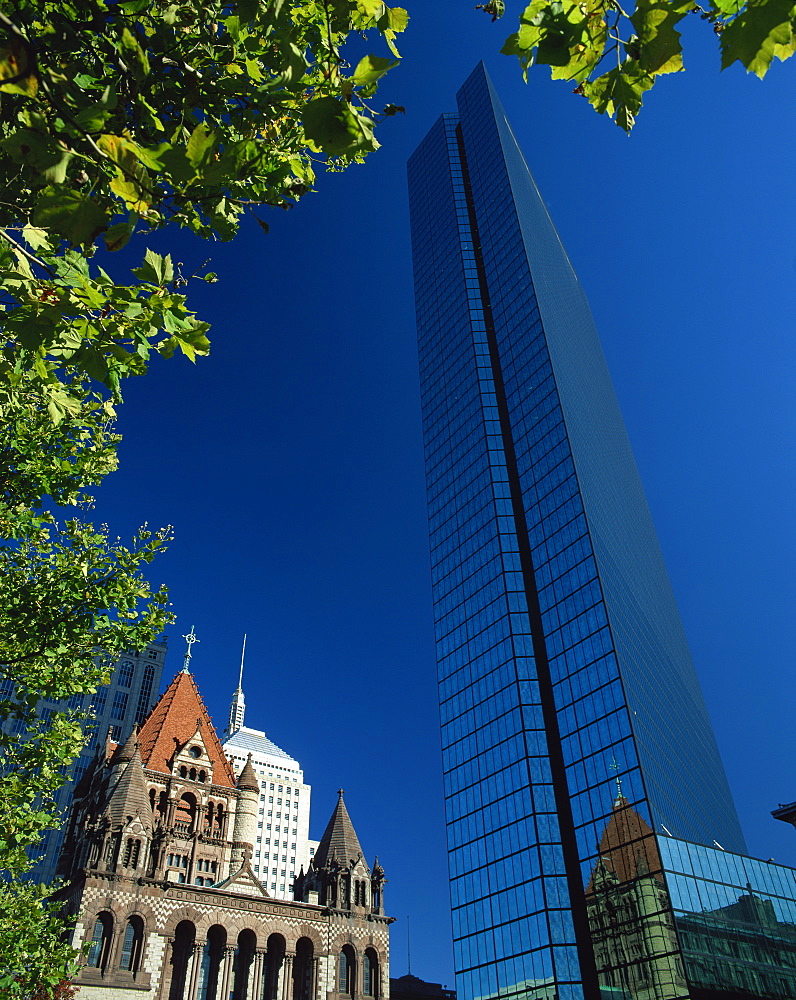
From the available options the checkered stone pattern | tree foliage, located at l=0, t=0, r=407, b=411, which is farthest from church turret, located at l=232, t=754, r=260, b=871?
tree foliage, located at l=0, t=0, r=407, b=411

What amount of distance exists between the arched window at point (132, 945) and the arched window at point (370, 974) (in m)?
12.8

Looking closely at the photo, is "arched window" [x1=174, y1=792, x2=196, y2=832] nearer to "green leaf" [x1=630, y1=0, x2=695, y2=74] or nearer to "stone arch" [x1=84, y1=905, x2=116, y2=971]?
"stone arch" [x1=84, y1=905, x2=116, y2=971]

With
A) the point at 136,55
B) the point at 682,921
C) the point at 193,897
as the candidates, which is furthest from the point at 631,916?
the point at 136,55

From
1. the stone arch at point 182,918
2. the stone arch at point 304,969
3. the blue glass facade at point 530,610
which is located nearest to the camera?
the stone arch at point 182,918

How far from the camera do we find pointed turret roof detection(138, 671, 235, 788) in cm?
4700

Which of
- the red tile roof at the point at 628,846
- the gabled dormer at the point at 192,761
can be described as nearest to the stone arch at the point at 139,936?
the gabled dormer at the point at 192,761

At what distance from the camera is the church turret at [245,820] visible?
45.8 meters

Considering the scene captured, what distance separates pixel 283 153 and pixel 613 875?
1972 inches

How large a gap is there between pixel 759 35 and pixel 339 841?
47936mm

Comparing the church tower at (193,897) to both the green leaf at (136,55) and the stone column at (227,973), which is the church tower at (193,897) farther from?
the green leaf at (136,55)

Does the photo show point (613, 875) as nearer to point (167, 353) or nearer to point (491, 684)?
point (491, 684)

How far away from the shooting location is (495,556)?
217ft

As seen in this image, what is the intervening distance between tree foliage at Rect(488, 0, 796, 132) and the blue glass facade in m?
47.5

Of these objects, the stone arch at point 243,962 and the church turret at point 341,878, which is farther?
the church turret at point 341,878
